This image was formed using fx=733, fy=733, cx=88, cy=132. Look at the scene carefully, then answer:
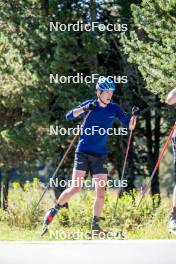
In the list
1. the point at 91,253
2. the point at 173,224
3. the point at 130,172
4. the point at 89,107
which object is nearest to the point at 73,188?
the point at 89,107

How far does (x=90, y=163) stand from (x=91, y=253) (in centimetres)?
203

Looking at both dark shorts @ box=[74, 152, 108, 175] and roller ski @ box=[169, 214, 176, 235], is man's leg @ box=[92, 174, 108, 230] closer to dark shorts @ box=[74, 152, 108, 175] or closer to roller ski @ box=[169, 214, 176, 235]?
dark shorts @ box=[74, 152, 108, 175]

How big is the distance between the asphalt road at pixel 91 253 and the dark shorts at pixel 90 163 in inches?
63.9

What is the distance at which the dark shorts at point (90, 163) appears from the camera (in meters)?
8.05

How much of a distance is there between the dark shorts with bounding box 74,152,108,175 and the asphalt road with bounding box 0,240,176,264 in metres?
1.62

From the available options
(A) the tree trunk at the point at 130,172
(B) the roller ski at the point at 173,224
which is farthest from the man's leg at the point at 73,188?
(A) the tree trunk at the point at 130,172

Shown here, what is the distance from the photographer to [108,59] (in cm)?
1720

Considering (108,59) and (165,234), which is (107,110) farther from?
(108,59)

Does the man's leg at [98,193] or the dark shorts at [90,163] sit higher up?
the dark shorts at [90,163]

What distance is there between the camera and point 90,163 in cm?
811
